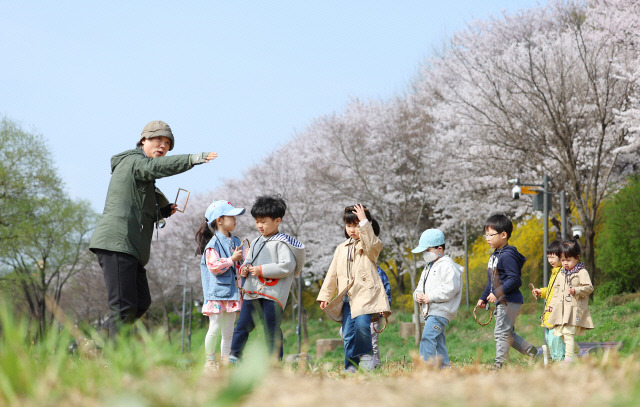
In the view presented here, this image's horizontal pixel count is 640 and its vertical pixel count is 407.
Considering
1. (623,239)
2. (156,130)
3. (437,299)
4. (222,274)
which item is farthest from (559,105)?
(156,130)

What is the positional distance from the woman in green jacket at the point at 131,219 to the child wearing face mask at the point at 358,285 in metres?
1.89

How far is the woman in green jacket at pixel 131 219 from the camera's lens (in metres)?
5.01

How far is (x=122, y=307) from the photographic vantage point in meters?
4.99

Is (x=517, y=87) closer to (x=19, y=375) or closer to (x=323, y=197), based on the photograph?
(x=323, y=197)

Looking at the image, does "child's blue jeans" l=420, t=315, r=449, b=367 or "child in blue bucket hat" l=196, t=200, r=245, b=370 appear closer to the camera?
"child's blue jeans" l=420, t=315, r=449, b=367

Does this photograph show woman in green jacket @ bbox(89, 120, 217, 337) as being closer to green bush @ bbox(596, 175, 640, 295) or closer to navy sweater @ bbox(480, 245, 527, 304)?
navy sweater @ bbox(480, 245, 527, 304)

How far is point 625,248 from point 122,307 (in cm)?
1668

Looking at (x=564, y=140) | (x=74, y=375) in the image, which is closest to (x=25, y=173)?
(x=564, y=140)

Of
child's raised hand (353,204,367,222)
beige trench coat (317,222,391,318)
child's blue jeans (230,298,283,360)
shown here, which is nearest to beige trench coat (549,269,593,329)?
beige trench coat (317,222,391,318)

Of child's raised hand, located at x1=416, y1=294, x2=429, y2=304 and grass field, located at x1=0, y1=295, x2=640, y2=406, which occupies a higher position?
child's raised hand, located at x1=416, y1=294, x2=429, y2=304

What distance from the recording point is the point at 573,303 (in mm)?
7094

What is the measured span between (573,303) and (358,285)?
2.30m

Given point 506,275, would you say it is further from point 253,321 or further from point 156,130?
point 156,130

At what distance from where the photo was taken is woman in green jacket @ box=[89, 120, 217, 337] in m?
5.01
